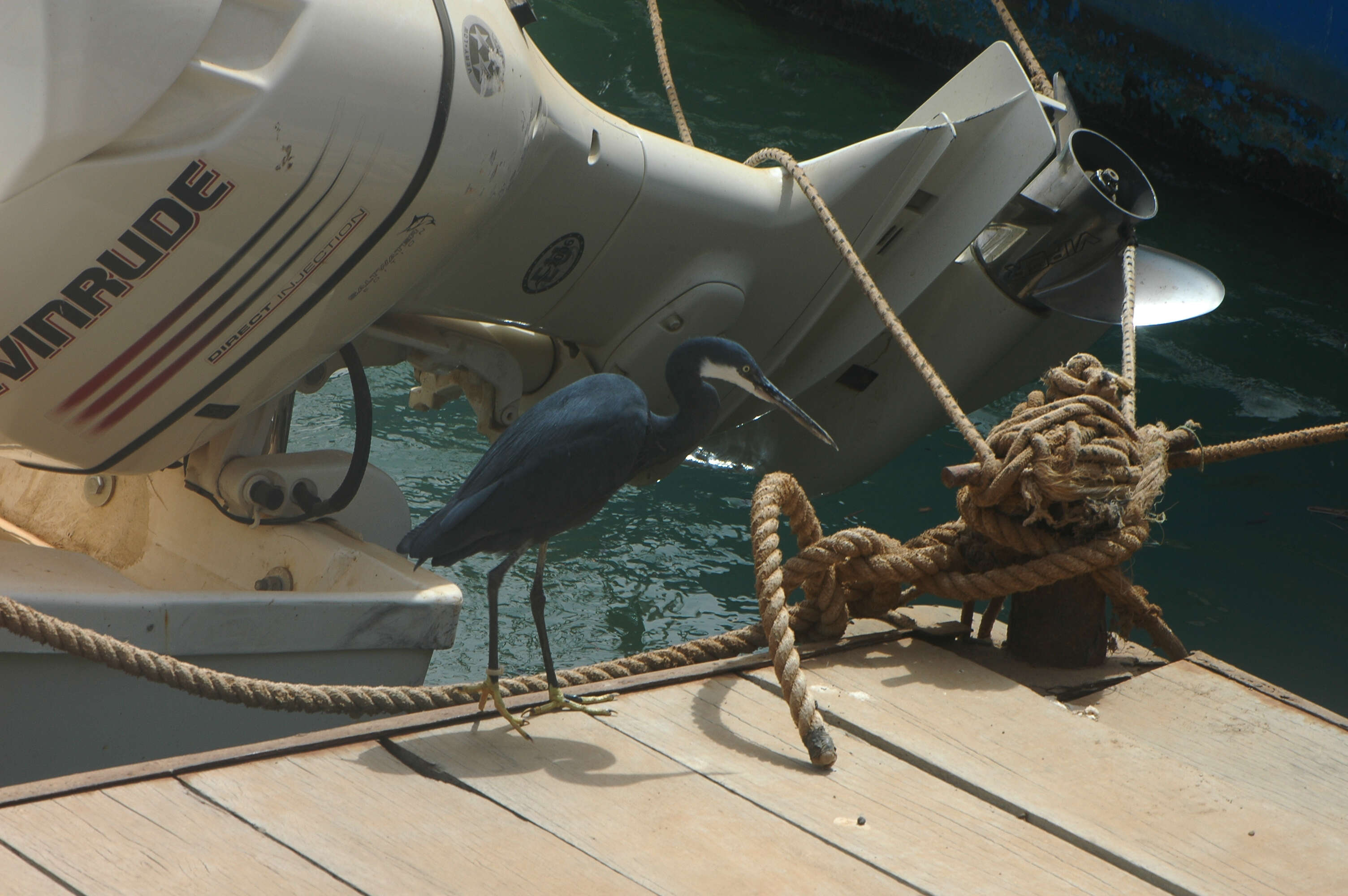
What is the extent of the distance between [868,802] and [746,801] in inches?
6.5

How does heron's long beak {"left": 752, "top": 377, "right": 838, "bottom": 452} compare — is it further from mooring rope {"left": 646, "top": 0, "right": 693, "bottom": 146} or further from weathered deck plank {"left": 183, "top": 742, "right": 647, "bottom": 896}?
mooring rope {"left": 646, "top": 0, "right": 693, "bottom": 146}

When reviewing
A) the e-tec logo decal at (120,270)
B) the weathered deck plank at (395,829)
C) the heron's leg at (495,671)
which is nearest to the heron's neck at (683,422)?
the heron's leg at (495,671)

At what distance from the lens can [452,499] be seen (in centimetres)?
184

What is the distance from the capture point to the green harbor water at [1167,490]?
357cm

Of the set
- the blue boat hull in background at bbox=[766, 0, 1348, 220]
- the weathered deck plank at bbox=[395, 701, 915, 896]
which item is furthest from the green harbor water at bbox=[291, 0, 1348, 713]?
the weathered deck plank at bbox=[395, 701, 915, 896]

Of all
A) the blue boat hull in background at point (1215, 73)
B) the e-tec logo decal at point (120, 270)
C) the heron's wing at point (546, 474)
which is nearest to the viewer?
the heron's wing at point (546, 474)

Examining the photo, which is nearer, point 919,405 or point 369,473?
point 369,473

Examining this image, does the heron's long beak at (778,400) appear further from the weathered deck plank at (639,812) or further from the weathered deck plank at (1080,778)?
the weathered deck plank at (639,812)

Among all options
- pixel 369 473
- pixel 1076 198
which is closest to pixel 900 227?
pixel 1076 198

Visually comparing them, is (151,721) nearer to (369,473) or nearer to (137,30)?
(369,473)

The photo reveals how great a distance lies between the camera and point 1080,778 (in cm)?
168

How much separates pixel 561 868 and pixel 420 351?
5.22 feet

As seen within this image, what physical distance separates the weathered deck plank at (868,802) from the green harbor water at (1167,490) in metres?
1.51

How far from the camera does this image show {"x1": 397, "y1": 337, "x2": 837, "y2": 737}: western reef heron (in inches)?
70.0
